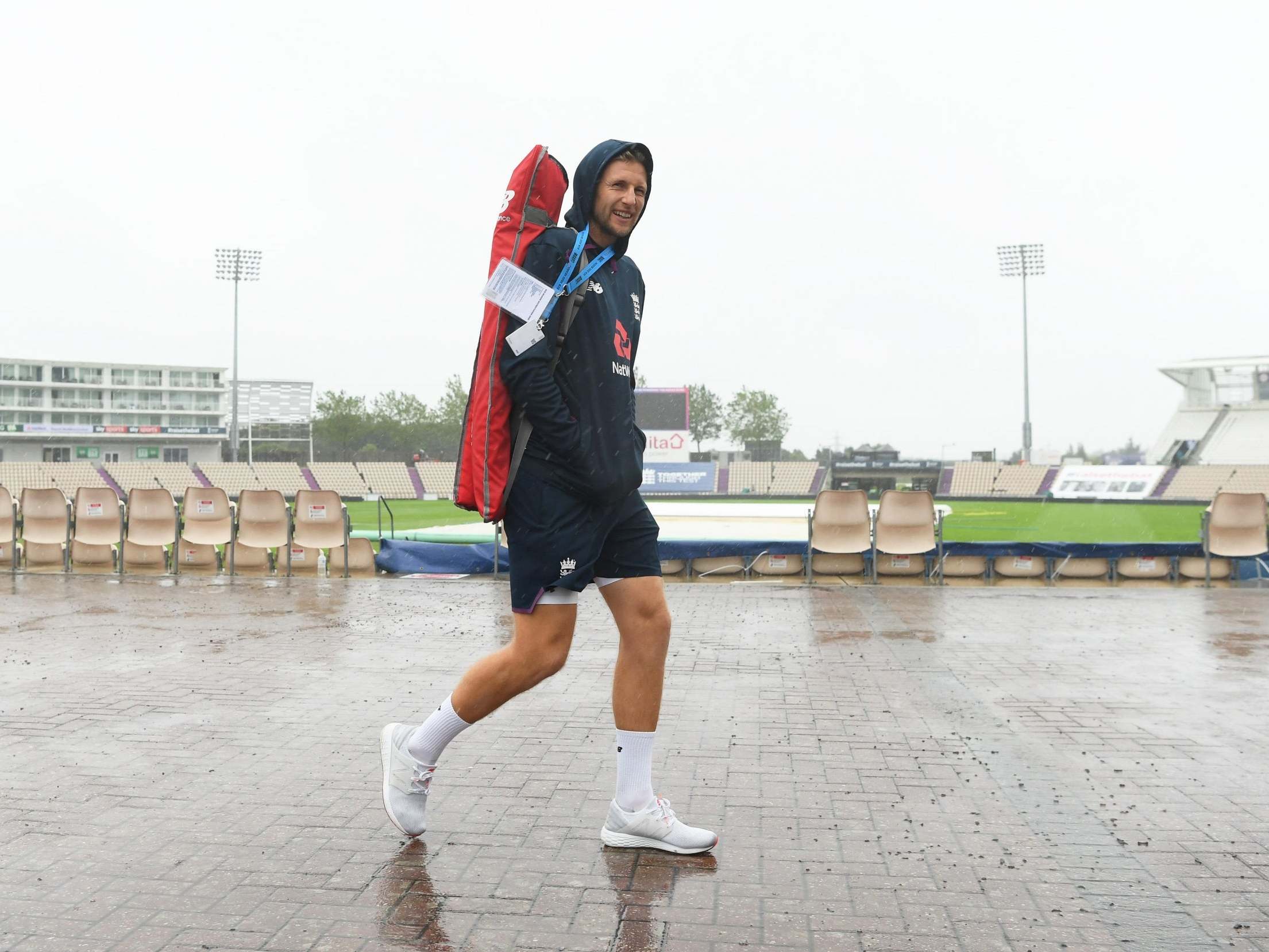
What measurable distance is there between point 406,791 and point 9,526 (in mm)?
11607

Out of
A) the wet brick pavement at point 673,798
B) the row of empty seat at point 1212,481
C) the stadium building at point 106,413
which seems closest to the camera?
the wet brick pavement at point 673,798

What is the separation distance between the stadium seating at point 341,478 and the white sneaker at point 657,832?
201 feet

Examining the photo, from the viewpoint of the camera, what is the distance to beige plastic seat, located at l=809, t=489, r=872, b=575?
12.1 metres

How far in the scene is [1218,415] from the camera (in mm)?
78562

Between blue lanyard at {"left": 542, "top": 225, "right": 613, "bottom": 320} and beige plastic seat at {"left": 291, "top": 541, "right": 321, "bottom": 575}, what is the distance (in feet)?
34.7

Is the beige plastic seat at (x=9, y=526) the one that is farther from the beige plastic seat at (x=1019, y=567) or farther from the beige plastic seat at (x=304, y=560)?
the beige plastic seat at (x=1019, y=567)

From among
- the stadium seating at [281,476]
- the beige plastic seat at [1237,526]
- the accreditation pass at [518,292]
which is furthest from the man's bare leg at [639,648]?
the stadium seating at [281,476]

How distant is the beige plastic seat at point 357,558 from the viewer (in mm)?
12852

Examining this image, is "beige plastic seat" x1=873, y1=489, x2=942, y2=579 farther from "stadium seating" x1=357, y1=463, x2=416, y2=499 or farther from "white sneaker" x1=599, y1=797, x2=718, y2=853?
"stadium seating" x1=357, y1=463, x2=416, y2=499

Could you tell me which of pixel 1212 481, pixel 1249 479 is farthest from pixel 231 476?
pixel 1249 479

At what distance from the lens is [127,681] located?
229 inches

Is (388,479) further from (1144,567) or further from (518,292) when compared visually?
(518,292)

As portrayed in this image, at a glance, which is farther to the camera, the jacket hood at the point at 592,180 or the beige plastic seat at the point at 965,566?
the beige plastic seat at the point at 965,566

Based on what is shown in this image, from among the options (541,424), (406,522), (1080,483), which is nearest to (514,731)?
(541,424)
